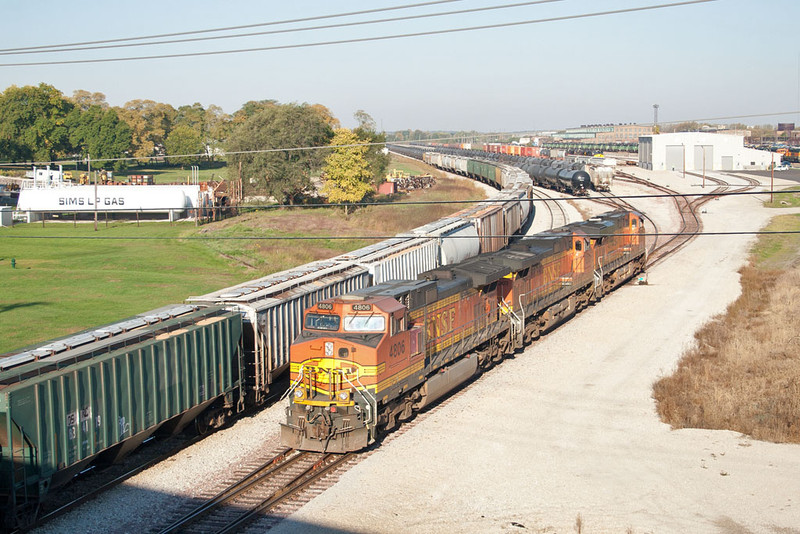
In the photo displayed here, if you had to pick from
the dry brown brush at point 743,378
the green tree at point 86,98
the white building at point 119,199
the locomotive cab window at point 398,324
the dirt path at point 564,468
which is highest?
the green tree at point 86,98

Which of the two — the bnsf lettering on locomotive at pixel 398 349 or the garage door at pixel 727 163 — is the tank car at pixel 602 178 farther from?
the bnsf lettering on locomotive at pixel 398 349

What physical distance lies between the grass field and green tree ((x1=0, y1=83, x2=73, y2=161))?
49.8 m

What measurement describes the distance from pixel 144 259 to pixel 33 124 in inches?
3115

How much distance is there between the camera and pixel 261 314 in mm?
19266

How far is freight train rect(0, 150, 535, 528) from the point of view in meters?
12.8

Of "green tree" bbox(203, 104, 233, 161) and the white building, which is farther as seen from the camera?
"green tree" bbox(203, 104, 233, 161)

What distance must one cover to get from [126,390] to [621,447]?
1125 centimetres

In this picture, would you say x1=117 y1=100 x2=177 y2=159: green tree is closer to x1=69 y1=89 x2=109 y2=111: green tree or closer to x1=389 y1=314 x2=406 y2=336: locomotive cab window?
x1=69 y1=89 x2=109 y2=111: green tree

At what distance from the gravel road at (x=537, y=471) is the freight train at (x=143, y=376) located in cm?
95

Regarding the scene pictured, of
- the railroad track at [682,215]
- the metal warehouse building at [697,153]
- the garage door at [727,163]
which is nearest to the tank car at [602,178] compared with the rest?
the railroad track at [682,215]

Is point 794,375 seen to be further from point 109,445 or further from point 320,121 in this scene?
point 320,121

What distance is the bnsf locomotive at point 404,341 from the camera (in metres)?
16.2

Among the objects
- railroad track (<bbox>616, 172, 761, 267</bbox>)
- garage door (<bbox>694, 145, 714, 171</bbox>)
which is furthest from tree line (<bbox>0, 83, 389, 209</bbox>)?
garage door (<bbox>694, 145, 714, 171</bbox>)

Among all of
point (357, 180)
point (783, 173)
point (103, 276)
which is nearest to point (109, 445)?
point (103, 276)
